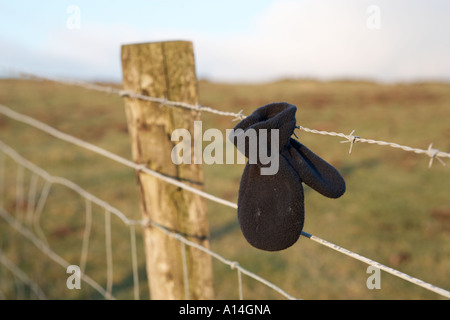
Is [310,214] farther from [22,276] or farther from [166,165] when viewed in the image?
[166,165]

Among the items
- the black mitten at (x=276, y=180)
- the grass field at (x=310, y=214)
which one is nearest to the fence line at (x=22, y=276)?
the grass field at (x=310, y=214)

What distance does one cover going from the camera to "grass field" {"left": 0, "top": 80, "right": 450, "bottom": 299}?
4.27 metres

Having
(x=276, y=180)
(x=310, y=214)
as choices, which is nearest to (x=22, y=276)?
(x=276, y=180)

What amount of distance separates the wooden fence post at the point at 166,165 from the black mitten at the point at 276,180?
57 centimetres

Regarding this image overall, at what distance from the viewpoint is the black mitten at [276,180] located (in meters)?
1.19

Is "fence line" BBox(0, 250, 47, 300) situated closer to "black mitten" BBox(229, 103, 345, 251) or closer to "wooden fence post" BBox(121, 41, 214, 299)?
"wooden fence post" BBox(121, 41, 214, 299)

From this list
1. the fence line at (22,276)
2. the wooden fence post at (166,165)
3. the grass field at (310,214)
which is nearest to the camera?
the wooden fence post at (166,165)

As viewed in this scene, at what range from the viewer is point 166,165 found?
177cm

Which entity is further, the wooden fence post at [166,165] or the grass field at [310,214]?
the grass field at [310,214]

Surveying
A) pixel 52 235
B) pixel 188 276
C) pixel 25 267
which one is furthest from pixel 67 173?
pixel 188 276

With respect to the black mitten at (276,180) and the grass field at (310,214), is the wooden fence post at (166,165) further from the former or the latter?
the grass field at (310,214)

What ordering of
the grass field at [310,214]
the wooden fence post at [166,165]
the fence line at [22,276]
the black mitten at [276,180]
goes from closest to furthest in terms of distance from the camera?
the black mitten at [276,180]
the wooden fence post at [166,165]
the fence line at [22,276]
the grass field at [310,214]

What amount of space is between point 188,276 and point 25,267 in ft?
11.1

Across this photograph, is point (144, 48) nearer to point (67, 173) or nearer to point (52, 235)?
point (52, 235)
